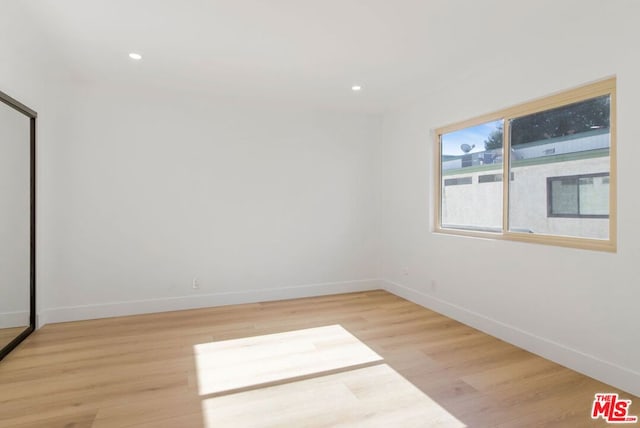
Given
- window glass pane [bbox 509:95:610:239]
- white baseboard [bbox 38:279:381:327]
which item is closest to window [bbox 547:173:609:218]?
window glass pane [bbox 509:95:610:239]

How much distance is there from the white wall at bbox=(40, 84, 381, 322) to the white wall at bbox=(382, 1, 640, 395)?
1.14 meters

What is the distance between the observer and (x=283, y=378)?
2350mm

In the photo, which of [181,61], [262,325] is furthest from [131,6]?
[262,325]

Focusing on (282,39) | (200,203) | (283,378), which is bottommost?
(283,378)

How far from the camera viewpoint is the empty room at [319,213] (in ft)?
7.08

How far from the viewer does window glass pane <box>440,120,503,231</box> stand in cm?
327

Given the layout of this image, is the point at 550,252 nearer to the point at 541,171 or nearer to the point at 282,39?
the point at 541,171

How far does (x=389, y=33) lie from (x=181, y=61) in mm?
1878

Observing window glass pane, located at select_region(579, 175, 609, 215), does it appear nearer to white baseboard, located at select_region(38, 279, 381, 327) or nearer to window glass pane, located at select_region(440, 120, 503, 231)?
window glass pane, located at select_region(440, 120, 503, 231)

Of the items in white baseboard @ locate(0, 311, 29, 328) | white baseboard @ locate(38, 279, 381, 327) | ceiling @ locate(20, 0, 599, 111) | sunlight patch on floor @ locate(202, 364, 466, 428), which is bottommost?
sunlight patch on floor @ locate(202, 364, 466, 428)

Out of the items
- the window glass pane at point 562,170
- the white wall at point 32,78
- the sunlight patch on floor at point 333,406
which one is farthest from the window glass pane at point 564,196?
the white wall at point 32,78

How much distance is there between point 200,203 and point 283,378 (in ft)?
7.97

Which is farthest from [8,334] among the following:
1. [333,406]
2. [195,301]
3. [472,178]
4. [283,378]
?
[472,178]

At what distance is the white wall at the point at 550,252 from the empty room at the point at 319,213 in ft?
0.06
